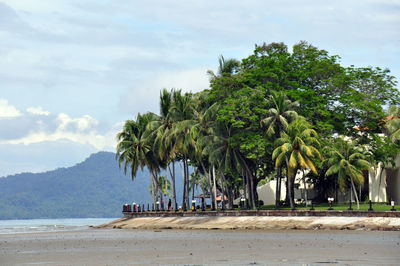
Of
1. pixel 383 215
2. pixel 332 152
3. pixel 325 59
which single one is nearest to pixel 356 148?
pixel 332 152

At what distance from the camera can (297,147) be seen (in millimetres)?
51594

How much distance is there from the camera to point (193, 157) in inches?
2729

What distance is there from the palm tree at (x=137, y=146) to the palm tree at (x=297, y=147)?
78.3ft

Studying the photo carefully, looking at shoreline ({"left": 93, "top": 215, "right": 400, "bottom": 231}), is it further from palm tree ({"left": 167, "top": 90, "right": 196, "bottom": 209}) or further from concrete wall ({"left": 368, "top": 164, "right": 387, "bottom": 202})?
concrete wall ({"left": 368, "top": 164, "right": 387, "bottom": 202})

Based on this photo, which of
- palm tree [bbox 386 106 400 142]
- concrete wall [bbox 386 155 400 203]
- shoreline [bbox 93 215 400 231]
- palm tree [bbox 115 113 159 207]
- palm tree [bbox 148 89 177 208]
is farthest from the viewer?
palm tree [bbox 115 113 159 207]

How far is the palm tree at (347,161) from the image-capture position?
184 feet

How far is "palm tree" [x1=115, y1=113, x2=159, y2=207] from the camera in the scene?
7444cm

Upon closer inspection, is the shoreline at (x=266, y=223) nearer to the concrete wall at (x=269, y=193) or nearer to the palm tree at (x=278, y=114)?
the palm tree at (x=278, y=114)

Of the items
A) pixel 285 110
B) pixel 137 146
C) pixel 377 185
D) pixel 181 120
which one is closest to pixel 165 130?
pixel 181 120

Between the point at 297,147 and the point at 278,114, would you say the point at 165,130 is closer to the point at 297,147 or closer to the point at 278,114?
the point at 278,114

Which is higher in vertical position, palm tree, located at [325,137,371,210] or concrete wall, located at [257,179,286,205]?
palm tree, located at [325,137,371,210]

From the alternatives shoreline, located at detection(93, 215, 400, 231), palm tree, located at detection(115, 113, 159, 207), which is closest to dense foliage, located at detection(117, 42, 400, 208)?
shoreline, located at detection(93, 215, 400, 231)

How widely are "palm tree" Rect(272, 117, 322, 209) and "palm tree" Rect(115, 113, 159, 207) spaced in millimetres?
23879

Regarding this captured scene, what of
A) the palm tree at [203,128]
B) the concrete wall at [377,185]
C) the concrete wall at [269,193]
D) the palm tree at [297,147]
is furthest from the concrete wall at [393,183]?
the concrete wall at [269,193]
